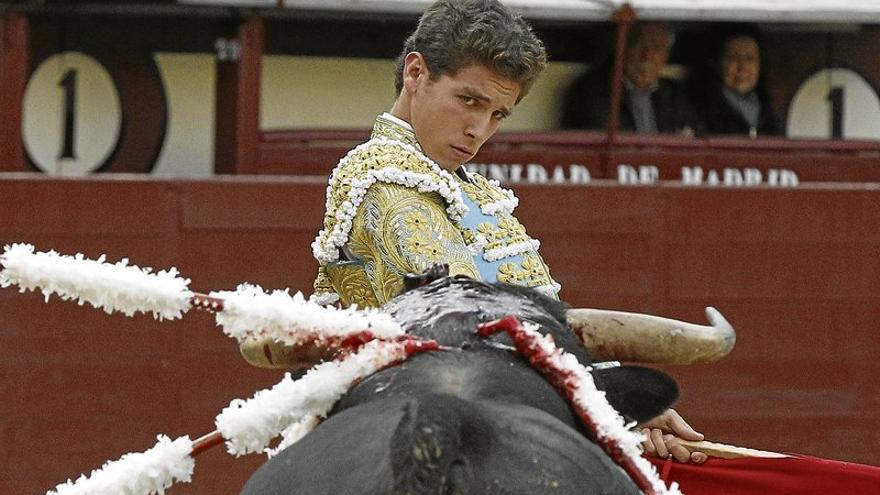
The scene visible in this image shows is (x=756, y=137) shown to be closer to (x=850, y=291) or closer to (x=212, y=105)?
(x=850, y=291)

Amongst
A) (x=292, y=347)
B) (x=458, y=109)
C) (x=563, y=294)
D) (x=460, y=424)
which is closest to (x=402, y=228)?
(x=458, y=109)

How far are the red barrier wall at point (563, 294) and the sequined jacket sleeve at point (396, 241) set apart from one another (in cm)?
393

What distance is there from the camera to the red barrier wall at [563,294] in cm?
666

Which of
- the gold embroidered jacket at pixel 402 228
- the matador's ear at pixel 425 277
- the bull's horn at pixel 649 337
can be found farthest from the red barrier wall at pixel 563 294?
the bull's horn at pixel 649 337

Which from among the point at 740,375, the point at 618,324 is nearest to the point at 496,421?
the point at 618,324

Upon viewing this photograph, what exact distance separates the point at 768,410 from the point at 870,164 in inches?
57.8

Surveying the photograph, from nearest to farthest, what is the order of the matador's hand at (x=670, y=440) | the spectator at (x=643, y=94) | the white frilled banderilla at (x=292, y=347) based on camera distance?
the white frilled banderilla at (x=292, y=347)
the matador's hand at (x=670, y=440)
the spectator at (x=643, y=94)

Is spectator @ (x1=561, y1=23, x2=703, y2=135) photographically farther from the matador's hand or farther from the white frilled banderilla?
the white frilled banderilla

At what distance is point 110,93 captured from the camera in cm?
802

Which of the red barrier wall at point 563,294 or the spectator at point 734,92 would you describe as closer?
the red barrier wall at point 563,294

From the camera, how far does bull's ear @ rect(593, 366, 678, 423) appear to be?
7.66ft

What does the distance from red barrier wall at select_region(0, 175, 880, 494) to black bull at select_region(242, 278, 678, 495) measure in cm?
444

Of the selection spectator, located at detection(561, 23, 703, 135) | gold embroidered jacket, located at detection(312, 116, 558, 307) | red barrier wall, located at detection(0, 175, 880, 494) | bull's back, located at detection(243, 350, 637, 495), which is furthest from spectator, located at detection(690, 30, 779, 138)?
bull's back, located at detection(243, 350, 637, 495)

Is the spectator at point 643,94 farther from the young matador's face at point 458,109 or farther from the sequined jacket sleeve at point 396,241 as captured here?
the sequined jacket sleeve at point 396,241
